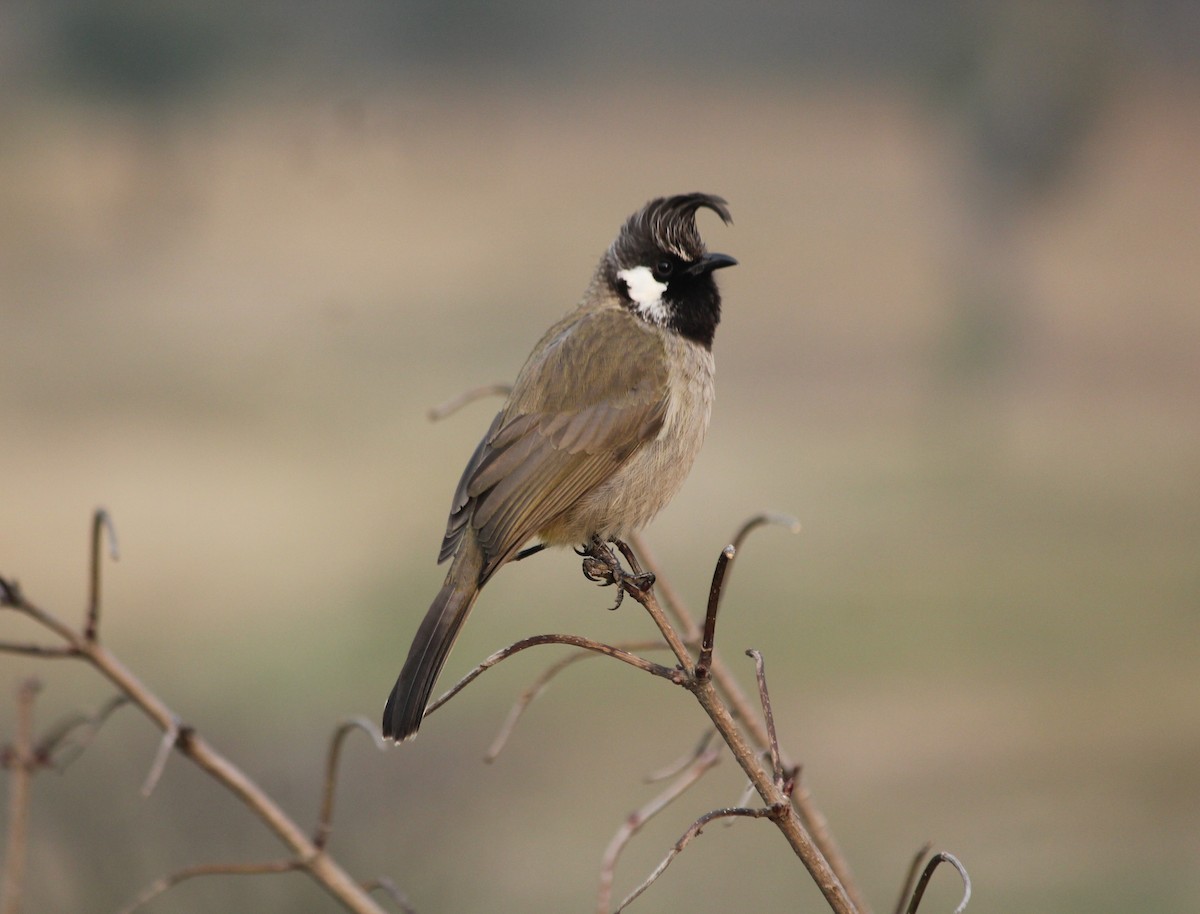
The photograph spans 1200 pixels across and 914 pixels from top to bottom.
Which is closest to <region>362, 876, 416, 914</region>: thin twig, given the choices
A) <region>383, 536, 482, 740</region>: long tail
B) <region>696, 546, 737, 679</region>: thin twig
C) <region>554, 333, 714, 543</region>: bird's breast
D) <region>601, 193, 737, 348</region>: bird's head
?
<region>383, 536, 482, 740</region>: long tail

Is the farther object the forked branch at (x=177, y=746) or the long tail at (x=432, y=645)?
the long tail at (x=432, y=645)

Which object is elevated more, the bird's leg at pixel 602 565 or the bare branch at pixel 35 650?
the bird's leg at pixel 602 565

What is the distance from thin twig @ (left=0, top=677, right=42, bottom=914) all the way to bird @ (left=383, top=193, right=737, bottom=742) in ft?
1.71

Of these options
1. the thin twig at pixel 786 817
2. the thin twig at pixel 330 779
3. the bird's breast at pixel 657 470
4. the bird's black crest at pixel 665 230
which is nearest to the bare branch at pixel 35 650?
the thin twig at pixel 330 779

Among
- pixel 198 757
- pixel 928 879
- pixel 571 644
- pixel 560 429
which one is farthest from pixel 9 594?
pixel 560 429

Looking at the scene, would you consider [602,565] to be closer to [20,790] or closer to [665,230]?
[665,230]

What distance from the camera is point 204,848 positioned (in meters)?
2.35

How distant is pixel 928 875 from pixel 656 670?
189mm

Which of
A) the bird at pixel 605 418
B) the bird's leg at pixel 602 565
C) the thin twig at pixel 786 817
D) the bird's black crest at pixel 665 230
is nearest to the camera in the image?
the thin twig at pixel 786 817

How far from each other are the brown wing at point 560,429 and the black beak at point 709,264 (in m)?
0.12

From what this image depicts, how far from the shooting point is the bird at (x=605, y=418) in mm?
1624

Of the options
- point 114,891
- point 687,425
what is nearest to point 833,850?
point 687,425

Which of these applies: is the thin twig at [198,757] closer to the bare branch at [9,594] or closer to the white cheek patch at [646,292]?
the bare branch at [9,594]

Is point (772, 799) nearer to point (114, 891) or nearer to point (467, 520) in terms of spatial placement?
point (467, 520)
